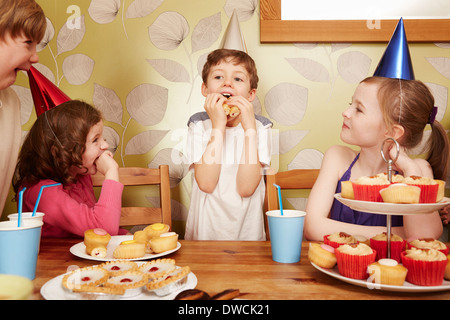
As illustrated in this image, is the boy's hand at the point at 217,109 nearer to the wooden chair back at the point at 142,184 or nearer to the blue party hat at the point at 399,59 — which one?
the wooden chair back at the point at 142,184

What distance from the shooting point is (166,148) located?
1514 millimetres

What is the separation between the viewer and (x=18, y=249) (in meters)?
0.54

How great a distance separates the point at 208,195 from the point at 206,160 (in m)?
0.17

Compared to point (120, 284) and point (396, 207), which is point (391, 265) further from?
point (120, 284)

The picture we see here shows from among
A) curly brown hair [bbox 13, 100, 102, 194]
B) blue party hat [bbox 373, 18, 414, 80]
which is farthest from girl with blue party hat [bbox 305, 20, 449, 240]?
curly brown hair [bbox 13, 100, 102, 194]

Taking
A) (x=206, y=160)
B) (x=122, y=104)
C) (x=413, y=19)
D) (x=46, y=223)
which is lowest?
(x=46, y=223)

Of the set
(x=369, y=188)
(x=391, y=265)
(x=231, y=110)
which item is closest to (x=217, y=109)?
(x=231, y=110)

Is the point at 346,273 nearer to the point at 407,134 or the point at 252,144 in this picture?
the point at 407,134

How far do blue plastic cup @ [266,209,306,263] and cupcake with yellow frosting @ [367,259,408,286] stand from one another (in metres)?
0.17

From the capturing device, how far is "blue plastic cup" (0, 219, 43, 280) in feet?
1.76

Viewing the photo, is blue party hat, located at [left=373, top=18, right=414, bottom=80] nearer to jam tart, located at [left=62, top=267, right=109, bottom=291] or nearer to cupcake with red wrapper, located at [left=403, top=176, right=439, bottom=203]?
cupcake with red wrapper, located at [left=403, top=176, right=439, bottom=203]

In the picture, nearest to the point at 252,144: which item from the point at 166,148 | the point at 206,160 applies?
the point at 206,160

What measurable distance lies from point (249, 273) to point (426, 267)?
0.28 m

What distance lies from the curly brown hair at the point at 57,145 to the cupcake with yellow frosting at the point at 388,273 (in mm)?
941
